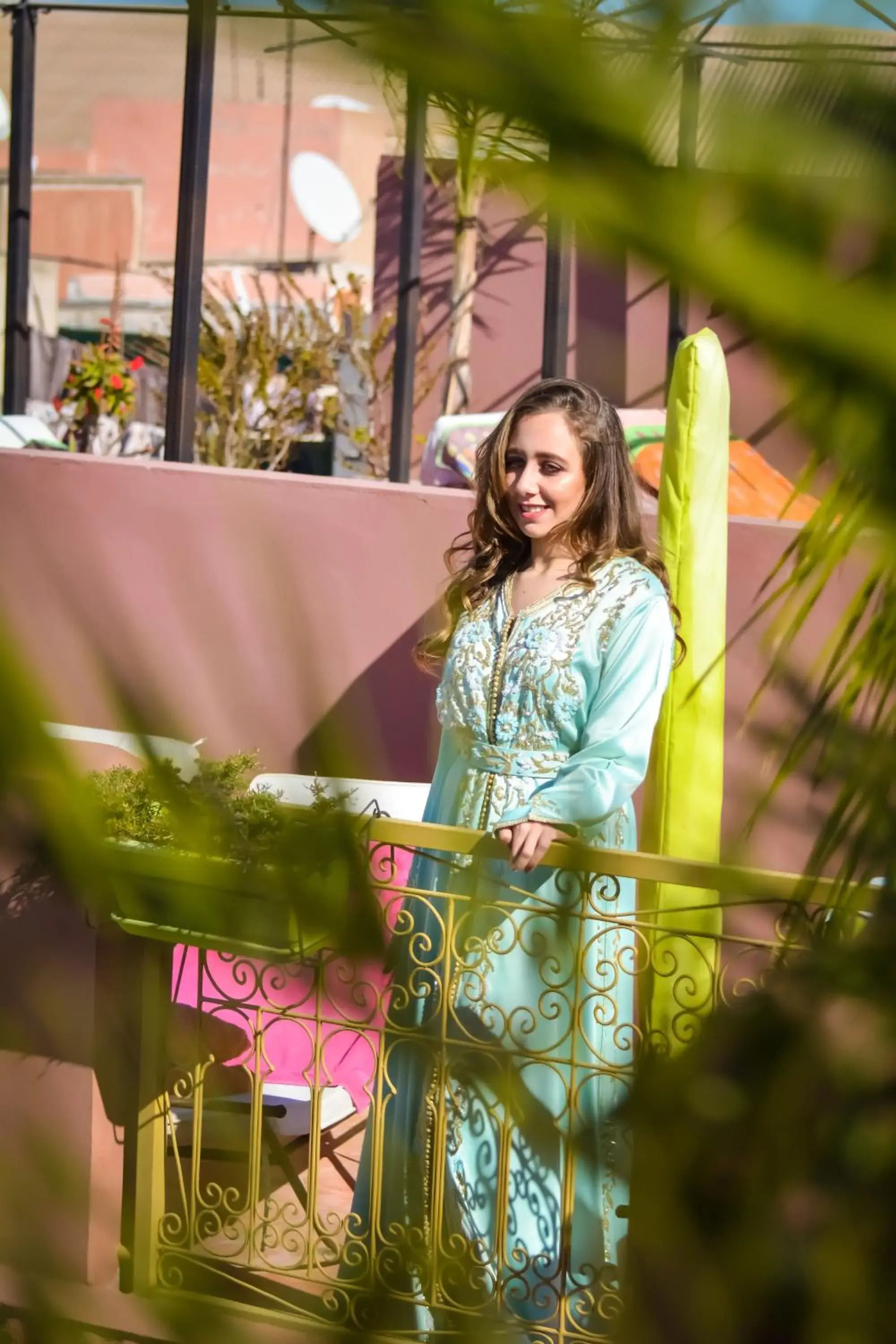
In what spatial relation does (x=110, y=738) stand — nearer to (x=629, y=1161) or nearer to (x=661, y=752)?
(x=629, y=1161)

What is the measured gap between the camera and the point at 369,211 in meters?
17.6

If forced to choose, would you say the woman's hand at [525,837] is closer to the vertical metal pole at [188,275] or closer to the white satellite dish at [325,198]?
the vertical metal pole at [188,275]

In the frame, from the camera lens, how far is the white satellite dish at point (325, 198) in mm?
9859

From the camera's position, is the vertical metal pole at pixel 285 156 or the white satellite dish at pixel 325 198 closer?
the vertical metal pole at pixel 285 156

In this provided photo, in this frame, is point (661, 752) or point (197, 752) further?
point (661, 752)

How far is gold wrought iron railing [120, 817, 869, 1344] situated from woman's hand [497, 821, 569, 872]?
70 mm

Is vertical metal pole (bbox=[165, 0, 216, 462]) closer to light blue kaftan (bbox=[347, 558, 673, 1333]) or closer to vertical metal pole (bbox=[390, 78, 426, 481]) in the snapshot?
vertical metal pole (bbox=[390, 78, 426, 481])

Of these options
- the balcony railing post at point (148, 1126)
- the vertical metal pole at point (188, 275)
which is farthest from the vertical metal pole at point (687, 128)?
the vertical metal pole at point (188, 275)

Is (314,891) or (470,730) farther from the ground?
(314,891)

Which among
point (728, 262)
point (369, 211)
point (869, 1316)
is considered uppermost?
point (369, 211)

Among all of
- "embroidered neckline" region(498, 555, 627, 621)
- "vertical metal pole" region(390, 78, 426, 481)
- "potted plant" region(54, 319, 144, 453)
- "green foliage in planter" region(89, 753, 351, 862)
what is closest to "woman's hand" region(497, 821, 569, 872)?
"embroidered neckline" region(498, 555, 627, 621)

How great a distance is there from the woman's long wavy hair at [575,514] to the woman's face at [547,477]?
0.01m

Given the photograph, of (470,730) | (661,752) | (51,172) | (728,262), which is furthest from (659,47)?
(51,172)

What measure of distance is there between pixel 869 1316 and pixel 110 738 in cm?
16
